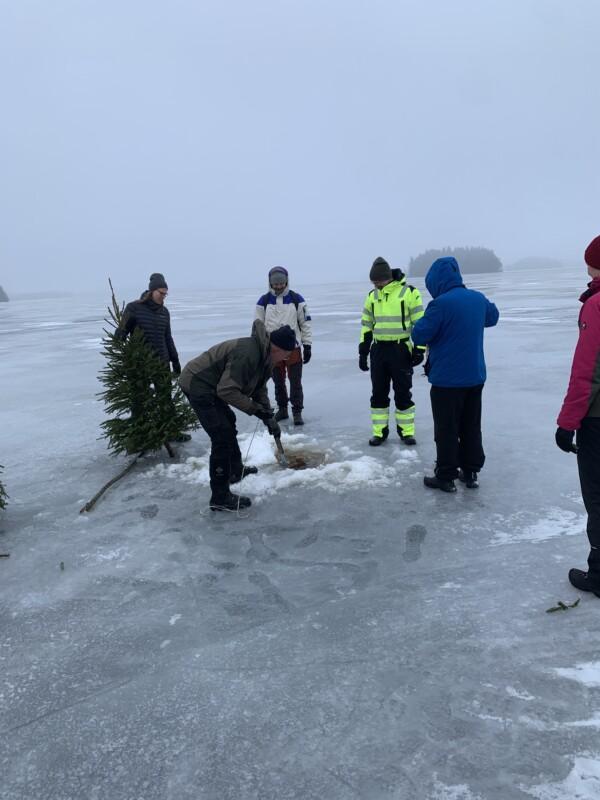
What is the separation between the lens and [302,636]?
282cm

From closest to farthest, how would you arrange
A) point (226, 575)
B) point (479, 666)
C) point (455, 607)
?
point (479, 666), point (455, 607), point (226, 575)

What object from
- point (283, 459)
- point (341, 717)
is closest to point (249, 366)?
point (283, 459)

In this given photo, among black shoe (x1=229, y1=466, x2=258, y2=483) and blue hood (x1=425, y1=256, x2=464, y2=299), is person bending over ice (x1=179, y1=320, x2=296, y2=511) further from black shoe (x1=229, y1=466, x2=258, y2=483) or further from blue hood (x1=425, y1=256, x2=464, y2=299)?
blue hood (x1=425, y1=256, x2=464, y2=299)

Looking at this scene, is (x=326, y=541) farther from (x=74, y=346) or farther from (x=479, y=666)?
(x=74, y=346)

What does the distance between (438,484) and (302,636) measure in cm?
230

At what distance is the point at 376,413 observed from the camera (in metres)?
Answer: 5.96

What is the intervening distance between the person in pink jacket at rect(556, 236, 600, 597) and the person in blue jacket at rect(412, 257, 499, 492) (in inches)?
57.8

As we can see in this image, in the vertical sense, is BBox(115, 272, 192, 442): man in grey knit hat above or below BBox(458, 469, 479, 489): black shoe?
above

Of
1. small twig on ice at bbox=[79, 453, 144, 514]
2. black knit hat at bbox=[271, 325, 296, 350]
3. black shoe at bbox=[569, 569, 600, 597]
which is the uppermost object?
black knit hat at bbox=[271, 325, 296, 350]

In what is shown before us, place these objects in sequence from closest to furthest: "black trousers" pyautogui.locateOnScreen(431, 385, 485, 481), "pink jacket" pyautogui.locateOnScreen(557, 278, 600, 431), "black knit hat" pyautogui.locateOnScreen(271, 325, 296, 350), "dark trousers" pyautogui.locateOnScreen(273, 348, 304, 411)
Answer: "pink jacket" pyautogui.locateOnScreen(557, 278, 600, 431) → "black knit hat" pyautogui.locateOnScreen(271, 325, 296, 350) → "black trousers" pyautogui.locateOnScreen(431, 385, 485, 481) → "dark trousers" pyautogui.locateOnScreen(273, 348, 304, 411)

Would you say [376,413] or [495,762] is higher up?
[376,413]

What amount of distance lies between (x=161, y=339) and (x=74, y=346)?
10.9 metres

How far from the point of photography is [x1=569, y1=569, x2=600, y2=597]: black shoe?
304 centimetres

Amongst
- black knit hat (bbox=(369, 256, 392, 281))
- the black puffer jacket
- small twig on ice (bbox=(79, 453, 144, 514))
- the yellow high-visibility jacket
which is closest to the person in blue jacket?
the yellow high-visibility jacket
